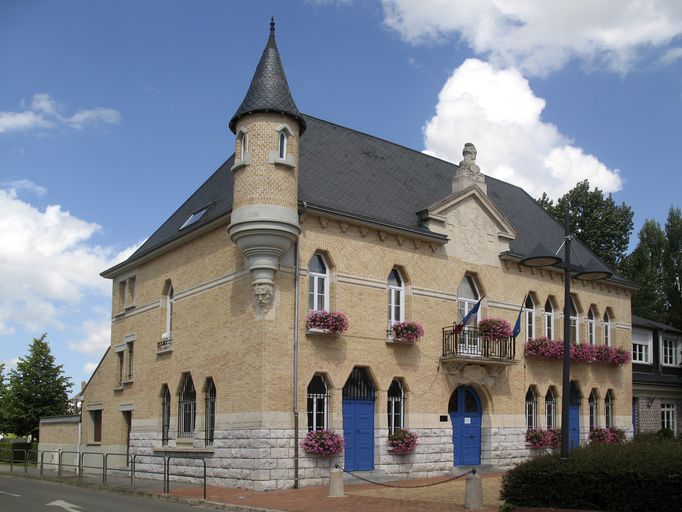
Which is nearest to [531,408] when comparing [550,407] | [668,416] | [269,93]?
[550,407]

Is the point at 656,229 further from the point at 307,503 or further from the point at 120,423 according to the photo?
the point at 307,503

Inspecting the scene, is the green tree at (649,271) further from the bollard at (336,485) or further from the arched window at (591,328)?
the bollard at (336,485)

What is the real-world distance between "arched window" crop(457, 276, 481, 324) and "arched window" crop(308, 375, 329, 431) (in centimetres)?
608

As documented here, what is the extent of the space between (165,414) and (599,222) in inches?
1266

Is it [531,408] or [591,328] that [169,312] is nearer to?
[531,408]

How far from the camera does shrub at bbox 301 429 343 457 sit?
2047cm

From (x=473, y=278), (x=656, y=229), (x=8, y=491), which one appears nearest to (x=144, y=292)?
(x=8, y=491)

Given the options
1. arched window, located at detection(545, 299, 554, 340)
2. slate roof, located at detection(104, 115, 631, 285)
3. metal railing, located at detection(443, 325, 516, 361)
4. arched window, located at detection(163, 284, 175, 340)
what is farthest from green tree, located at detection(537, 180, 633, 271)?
arched window, located at detection(163, 284, 175, 340)

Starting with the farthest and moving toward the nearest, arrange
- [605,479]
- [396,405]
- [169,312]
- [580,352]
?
1. [580,352]
2. [169,312]
3. [396,405]
4. [605,479]

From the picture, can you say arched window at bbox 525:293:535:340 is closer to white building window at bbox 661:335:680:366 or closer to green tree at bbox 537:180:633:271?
white building window at bbox 661:335:680:366

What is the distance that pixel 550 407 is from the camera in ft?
93.7

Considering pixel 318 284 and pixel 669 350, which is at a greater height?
pixel 318 284

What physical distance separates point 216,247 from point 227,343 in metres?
3.02

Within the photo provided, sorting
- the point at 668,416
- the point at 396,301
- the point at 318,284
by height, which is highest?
the point at 318,284
